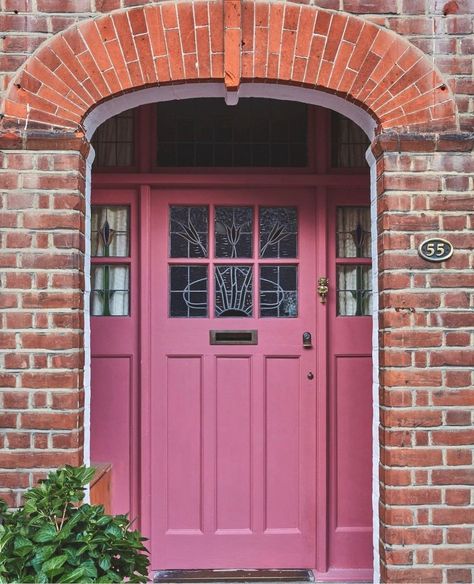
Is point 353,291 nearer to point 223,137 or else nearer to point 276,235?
point 276,235

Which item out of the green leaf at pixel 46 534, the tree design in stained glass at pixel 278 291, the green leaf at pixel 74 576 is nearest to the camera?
the green leaf at pixel 74 576

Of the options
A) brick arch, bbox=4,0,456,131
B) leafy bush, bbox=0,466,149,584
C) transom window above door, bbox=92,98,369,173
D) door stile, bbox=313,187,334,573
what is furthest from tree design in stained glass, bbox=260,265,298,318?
leafy bush, bbox=0,466,149,584

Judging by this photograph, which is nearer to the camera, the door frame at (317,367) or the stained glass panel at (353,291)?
the door frame at (317,367)

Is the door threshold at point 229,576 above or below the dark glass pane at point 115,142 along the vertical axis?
below

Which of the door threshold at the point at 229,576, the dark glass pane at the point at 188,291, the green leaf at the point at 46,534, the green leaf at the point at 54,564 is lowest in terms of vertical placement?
the door threshold at the point at 229,576

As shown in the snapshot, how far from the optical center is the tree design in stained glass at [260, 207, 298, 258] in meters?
3.98

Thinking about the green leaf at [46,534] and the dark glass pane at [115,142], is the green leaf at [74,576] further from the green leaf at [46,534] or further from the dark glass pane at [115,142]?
the dark glass pane at [115,142]

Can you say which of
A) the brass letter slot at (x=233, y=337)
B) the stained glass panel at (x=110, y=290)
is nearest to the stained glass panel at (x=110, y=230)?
the stained glass panel at (x=110, y=290)

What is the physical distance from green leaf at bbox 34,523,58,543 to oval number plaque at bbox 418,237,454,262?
2.04m

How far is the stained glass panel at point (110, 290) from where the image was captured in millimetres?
3961

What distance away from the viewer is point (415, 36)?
3.12 m

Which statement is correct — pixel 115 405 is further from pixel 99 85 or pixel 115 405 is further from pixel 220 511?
pixel 99 85

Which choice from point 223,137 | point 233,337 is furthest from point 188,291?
point 223,137

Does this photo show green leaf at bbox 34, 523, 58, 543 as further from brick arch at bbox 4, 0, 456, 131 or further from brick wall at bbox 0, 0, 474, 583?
brick arch at bbox 4, 0, 456, 131
